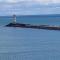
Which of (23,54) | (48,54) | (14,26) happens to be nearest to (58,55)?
(48,54)

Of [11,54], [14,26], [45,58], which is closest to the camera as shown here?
[45,58]

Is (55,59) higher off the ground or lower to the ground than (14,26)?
higher

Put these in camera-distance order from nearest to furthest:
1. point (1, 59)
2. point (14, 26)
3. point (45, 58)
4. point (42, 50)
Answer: point (1, 59) < point (45, 58) < point (42, 50) < point (14, 26)

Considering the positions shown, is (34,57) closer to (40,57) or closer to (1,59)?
(40,57)

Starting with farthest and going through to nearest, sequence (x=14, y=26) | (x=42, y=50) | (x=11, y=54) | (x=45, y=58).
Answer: (x=14, y=26) < (x=42, y=50) < (x=11, y=54) < (x=45, y=58)

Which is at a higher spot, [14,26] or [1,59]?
[1,59]

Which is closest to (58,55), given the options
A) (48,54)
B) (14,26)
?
(48,54)

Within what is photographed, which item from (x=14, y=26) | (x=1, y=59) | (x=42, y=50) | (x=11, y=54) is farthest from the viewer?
(x=14, y=26)

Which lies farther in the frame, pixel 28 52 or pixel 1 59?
pixel 28 52

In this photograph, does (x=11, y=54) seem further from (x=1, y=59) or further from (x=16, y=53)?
(x=1, y=59)
